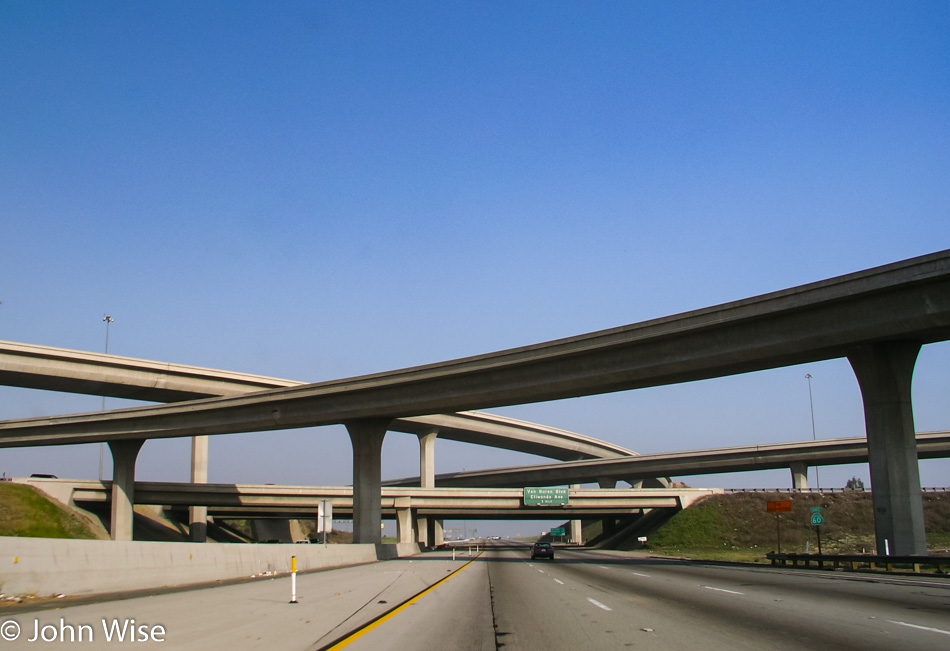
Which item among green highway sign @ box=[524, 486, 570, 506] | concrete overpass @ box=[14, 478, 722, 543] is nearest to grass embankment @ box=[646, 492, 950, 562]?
concrete overpass @ box=[14, 478, 722, 543]

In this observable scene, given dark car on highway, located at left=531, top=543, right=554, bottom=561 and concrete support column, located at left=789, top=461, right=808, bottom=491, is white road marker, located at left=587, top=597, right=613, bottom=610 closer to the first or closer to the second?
dark car on highway, located at left=531, top=543, right=554, bottom=561

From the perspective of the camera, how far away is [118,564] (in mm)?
19750

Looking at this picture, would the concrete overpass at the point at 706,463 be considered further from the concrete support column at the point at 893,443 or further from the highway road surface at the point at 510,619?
the highway road surface at the point at 510,619

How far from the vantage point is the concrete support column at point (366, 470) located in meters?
58.4

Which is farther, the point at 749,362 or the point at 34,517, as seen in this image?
the point at 34,517

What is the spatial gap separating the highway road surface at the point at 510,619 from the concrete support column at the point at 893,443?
15.5 m

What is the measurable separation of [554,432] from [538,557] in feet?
196

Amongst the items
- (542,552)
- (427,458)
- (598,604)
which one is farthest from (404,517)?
(598,604)

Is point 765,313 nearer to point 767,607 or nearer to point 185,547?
point 767,607

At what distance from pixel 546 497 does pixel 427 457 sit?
1801cm

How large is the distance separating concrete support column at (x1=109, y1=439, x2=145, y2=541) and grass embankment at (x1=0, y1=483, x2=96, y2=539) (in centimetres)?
404

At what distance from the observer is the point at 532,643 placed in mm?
11609

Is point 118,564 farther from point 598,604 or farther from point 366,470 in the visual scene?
point 366,470

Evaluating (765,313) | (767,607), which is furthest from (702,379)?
(767,607)
